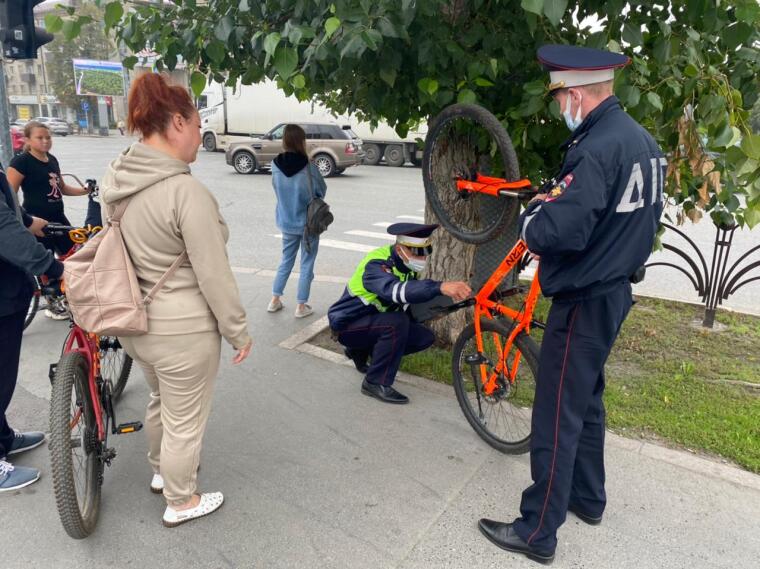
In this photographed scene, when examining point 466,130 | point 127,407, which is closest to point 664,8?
point 466,130

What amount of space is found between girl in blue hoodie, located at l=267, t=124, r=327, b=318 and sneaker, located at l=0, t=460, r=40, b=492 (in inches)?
115

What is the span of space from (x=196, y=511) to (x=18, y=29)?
4.21 m

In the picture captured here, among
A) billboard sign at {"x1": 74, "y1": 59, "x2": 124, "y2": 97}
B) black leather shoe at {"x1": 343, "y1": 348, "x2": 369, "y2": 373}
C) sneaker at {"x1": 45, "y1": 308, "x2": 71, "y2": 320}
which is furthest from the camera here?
billboard sign at {"x1": 74, "y1": 59, "x2": 124, "y2": 97}

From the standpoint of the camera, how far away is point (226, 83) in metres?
4.08

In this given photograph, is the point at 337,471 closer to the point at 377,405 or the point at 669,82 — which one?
the point at 377,405

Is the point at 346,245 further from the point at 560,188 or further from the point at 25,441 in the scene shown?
the point at 560,188

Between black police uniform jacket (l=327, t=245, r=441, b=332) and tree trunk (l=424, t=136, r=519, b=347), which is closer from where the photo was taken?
black police uniform jacket (l=327, t=245, r=441, b=332)

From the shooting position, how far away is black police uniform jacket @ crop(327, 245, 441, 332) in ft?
11.2

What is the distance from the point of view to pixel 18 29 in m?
4.70

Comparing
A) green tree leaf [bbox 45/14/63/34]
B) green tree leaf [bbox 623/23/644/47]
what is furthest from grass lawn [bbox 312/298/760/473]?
green tree leaf [bbox 45/14/63/34]

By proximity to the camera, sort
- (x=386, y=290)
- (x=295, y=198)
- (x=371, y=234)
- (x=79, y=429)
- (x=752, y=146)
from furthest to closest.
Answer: (x=371, y=234), (x=295, y=198), (x=386, y=290), (x=79, y=429), (x=752, y=146)

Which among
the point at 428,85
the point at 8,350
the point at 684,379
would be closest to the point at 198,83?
the point at 428,85

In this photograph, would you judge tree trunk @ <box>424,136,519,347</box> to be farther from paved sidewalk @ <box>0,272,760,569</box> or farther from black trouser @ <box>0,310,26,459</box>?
black trouser @ <box>0,310,26,459</box>

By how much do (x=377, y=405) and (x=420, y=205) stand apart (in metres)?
10.00
